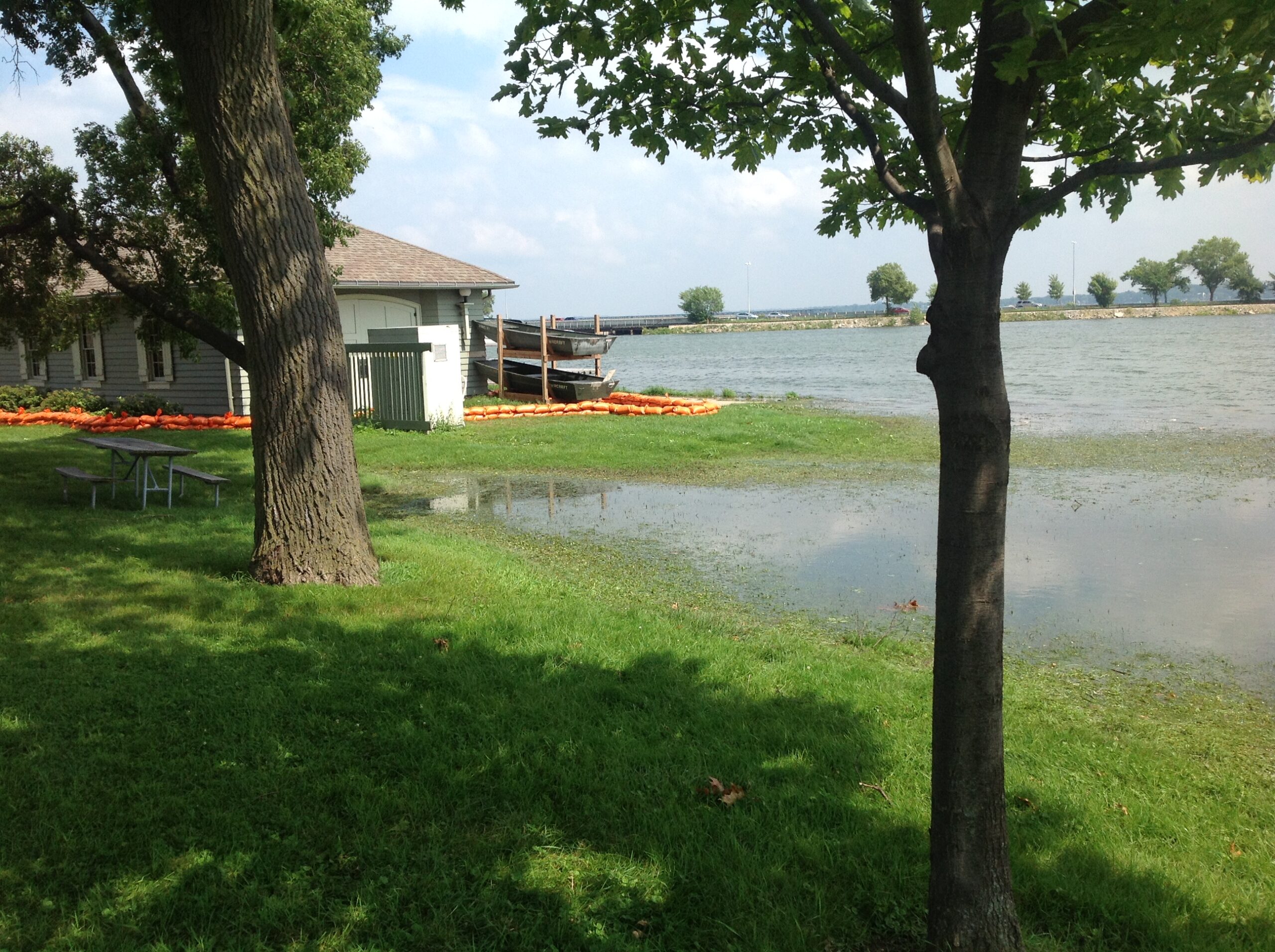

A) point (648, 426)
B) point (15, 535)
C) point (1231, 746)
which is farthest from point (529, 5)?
point (648, 426)

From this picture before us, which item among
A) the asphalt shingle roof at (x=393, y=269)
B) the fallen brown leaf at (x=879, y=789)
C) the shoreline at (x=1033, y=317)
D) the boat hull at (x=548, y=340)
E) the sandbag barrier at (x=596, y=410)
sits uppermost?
the shoreline at (x=1033, y=317)

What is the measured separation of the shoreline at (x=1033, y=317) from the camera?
129 meters

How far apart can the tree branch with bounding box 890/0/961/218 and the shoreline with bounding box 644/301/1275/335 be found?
132 meters

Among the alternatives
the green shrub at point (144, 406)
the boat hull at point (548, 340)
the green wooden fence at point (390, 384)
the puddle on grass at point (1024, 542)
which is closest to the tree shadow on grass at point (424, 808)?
the puddle on grass at point (1024, 542)

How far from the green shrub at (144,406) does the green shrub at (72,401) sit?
77cm

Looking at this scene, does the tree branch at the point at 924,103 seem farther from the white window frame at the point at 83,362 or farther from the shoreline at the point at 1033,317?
the shoreline at the point at 1033,317

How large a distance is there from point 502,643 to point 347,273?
19.5 metres

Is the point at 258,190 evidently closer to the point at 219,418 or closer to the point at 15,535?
the point at 15,535

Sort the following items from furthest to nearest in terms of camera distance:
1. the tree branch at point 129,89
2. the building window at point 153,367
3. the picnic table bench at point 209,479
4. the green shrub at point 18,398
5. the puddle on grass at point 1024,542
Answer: the green shrub at point 18,398
the building window at point 153,367
the tree branch at point 129,89
the picnic table bench at point 209,479
the puddle on grass at point 1024,542

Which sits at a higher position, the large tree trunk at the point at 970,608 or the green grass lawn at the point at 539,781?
the large tree trunk at the point at 970,608

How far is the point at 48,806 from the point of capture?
12.9 ft

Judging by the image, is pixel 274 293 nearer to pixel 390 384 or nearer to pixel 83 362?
pixel 390 384

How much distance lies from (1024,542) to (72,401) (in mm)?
22557

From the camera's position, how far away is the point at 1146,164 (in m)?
2.91
